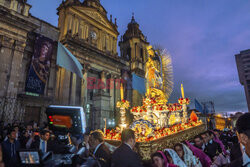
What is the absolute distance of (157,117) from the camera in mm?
13141

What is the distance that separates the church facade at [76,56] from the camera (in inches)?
508

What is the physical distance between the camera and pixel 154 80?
1466 cm

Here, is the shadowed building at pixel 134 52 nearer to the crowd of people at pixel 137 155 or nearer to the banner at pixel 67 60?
the banner at pixel 67 60

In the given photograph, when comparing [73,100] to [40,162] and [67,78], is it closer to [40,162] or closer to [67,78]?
[67,78]

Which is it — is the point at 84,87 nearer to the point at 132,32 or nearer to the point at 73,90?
the point at 73,90

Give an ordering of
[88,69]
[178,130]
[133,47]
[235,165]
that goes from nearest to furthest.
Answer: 1. [235,165]
2. [178,130]
3. [88,69]
4. [133,47]

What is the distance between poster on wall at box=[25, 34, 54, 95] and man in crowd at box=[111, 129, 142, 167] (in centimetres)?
1378

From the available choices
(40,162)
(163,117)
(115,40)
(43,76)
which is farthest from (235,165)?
(115,40)

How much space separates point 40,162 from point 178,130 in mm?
9698

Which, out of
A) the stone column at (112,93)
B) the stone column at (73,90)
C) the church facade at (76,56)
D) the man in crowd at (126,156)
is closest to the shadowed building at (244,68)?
the church facade at (76,56)

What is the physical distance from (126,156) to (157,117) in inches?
440

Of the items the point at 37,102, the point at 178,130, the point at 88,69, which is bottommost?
the point at 178,130

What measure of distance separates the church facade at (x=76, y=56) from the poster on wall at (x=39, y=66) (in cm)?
76

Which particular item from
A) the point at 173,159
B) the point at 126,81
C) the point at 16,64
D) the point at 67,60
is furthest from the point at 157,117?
the point at 16,64
